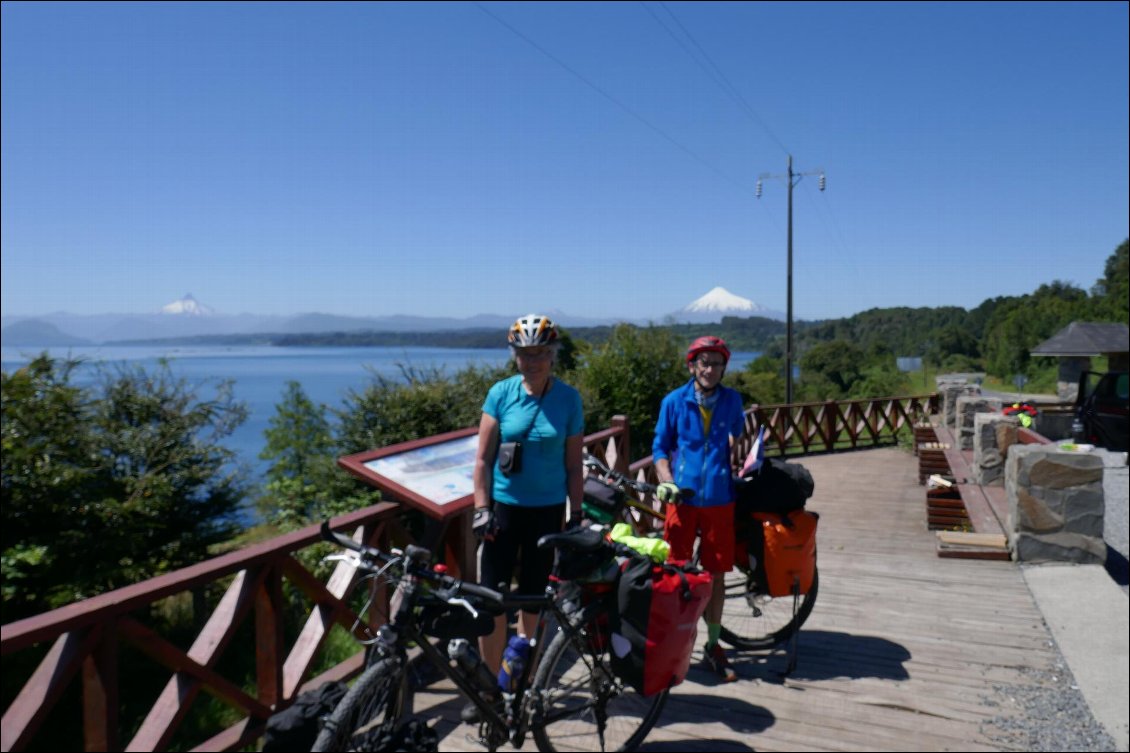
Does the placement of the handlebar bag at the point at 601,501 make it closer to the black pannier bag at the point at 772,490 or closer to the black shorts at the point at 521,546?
the black shorts at the point at 521,546

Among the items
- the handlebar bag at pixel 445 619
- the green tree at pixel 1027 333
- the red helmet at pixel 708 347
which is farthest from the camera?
the green tree at pixel 1027 333

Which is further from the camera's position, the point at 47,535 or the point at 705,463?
the point at 47,535

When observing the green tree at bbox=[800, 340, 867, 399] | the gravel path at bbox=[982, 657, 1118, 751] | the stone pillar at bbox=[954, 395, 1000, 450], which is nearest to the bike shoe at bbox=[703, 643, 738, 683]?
the gravel path at bbox=[982, 657, 1118, 751]

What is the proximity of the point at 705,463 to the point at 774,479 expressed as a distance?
42cm

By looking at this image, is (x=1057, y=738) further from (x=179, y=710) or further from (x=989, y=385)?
(x=989, y=385)

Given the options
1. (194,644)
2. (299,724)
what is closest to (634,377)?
(194,644)

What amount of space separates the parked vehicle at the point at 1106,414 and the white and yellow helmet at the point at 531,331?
12881 mm

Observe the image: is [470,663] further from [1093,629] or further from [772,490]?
[1093,629]

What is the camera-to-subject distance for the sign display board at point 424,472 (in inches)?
145

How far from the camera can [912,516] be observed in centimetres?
875

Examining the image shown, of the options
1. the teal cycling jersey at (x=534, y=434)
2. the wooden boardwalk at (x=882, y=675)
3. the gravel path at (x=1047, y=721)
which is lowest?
the wooden boardwalk at (x=882, y=675)

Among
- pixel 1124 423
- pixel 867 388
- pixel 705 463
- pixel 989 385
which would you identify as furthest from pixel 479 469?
pixel 989 385

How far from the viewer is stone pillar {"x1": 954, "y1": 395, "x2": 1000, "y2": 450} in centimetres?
1162

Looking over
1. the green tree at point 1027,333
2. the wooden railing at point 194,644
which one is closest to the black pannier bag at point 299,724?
the wooden railing at point 194,644
